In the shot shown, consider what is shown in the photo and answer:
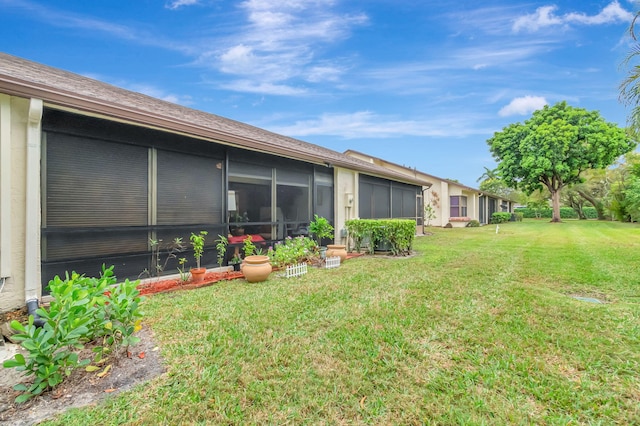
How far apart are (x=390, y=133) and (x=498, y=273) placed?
1855 cm

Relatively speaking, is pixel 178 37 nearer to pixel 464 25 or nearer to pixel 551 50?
pixel 464 25

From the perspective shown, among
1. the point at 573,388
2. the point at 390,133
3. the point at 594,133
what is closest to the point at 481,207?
the point at 594,133

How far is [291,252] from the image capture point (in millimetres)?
6793

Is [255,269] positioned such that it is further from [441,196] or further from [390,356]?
[441,196]

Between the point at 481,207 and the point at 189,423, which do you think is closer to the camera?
the point at 189,423

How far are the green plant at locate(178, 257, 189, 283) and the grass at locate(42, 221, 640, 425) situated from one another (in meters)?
0.55

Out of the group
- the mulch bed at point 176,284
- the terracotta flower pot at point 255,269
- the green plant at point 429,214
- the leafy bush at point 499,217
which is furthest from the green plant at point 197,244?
the leafy bush at point 499,217

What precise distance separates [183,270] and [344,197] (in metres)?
5.59

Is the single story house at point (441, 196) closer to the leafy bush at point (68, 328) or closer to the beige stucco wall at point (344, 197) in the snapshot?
the beige stucco wall at point (344, 197)

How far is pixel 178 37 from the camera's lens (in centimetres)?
1047

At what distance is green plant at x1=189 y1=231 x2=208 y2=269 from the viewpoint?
5398 millimetres

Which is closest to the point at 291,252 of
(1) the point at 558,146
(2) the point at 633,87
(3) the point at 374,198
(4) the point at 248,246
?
(4) the point at 248,246

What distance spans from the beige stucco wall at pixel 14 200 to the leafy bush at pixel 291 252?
403 cm

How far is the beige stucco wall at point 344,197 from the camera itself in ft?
30.8
